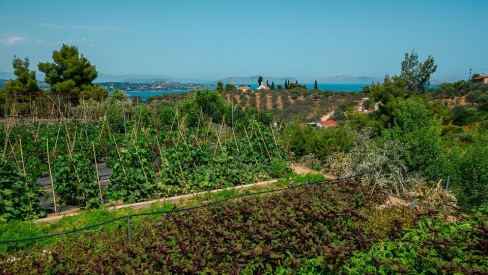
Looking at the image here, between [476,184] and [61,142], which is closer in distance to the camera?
[476,184]

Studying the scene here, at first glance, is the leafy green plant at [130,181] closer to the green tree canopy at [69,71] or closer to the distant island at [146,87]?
the distant island at [146,87]

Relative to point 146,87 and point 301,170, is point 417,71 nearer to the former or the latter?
point 301,170

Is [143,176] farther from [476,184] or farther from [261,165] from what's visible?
[476,184]

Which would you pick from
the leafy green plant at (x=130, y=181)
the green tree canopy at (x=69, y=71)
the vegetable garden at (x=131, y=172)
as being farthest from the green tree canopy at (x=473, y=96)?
the leafy green plant at (x=130, y=181)

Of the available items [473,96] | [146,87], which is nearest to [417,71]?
[473,96]

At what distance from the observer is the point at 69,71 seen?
74.4 feet

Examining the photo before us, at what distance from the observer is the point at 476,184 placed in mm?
6434

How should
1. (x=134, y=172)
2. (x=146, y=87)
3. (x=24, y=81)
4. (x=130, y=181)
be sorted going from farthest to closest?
(x=146, y=87) < (x=24, y=81) < (x=134, y=172) < (x=130, y=181)

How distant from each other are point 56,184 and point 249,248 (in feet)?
12.7

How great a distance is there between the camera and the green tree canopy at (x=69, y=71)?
893 inches

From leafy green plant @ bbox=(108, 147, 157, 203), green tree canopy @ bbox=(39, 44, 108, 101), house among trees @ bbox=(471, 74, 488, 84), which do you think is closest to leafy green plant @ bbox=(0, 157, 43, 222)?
leafy green plant @ bbox=(108, 147, 157, 203)

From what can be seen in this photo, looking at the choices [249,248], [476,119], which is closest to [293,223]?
[249,248]

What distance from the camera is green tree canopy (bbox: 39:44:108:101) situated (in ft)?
74.4

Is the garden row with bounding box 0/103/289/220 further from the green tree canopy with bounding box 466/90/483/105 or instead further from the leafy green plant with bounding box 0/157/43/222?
the green tree canopy with bounding box 466/90/483/105
